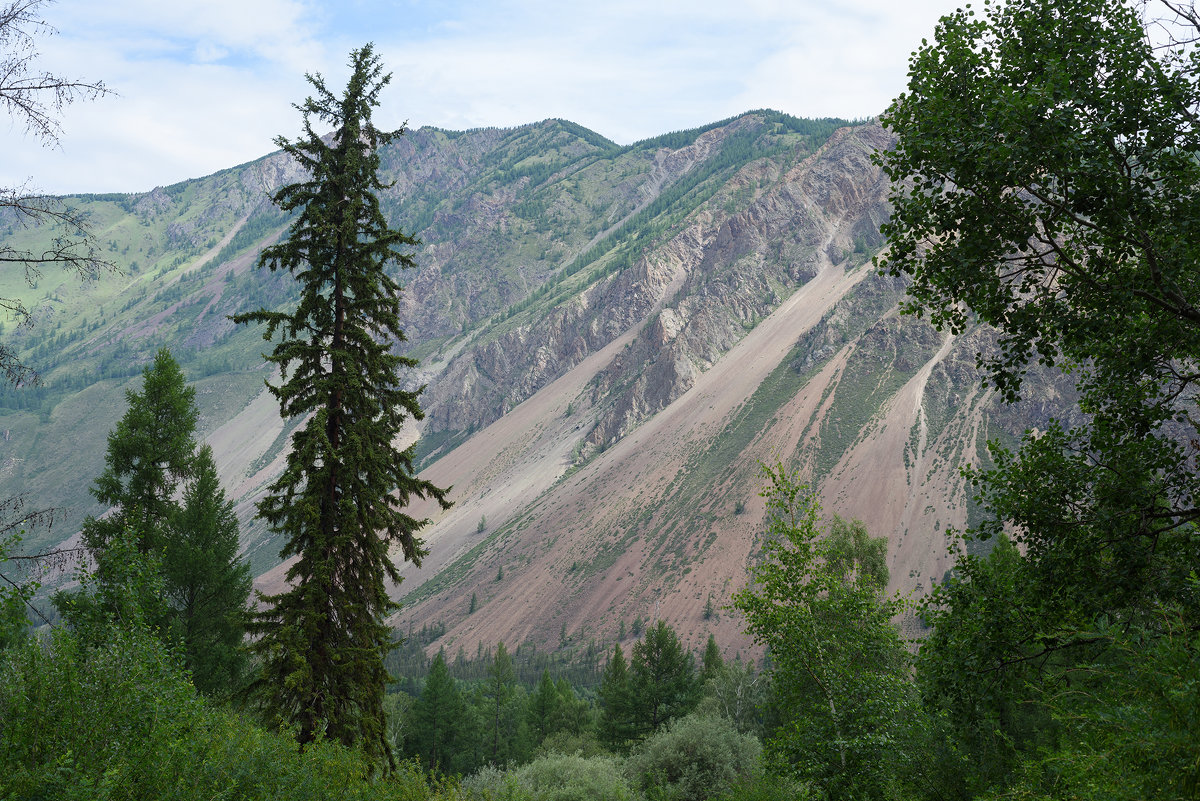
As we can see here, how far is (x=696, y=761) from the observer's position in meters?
27.1

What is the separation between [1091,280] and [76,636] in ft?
44.8

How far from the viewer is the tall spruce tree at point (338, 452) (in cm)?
1270

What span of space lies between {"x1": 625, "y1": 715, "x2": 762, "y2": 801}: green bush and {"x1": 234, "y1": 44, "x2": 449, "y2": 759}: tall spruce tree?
1669cm

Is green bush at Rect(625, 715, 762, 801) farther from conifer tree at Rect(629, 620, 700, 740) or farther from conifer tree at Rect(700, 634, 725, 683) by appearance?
conifer tree at Rect(700, 634, 725, 683)

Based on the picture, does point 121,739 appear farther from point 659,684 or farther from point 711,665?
point 711,665

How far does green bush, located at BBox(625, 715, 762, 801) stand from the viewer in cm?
2619

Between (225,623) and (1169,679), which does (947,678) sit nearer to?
(1169,679)

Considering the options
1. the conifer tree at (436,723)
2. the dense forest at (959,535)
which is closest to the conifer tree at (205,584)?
the dense forest at (959,535)

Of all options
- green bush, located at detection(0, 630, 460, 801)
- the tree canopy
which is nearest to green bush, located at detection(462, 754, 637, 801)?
green bush, located at detection(0, 630, 460, 801)

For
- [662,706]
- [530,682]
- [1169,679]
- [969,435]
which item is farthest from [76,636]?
[969,435]

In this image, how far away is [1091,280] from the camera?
23.0ft

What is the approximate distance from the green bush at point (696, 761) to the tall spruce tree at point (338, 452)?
54.8ft

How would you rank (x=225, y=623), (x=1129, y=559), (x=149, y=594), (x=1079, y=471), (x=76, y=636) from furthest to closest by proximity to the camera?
(x=225, y=623)
(x=149, y=594)
(x=76, y=636)
(x=1079, y=471)
(x=1129, y=559)

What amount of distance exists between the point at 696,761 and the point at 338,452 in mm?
21175
